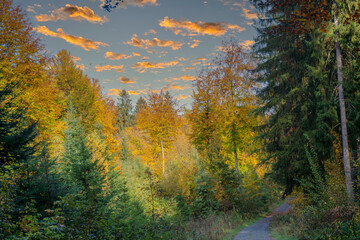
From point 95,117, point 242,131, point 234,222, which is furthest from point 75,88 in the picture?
point 234,222

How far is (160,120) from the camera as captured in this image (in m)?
23.8

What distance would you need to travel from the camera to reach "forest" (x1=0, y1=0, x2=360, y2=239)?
20.2 feet

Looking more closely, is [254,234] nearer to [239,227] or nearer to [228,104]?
[239,227]

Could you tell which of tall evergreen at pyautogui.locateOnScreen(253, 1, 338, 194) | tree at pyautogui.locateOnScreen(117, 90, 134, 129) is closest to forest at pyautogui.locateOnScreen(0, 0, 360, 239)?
tall evergreen at pyautogui.locateOnScreen(253, 1, 338, 194)

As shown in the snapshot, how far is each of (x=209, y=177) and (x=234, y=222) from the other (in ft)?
11.6

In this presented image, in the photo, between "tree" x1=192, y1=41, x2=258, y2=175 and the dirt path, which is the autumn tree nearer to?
"tree" x1=192, y1=41, x2=258, y2=175

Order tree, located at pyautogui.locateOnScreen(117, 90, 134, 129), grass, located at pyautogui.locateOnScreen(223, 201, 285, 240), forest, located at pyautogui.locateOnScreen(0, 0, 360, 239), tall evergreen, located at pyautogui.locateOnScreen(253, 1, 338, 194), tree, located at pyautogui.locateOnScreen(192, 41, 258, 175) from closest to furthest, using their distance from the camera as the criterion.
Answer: forest, located at pyautogui.locateOnScreen(0, 0, 360, 239), tall evergreen, located at pyautogui.locateOnScreen(253, 1, 338, 194), grass, located at pyautogui.locateOnScreen(223, 201, 285, 240), tree, located at pyautogui.locateOnScreen(192, 41, 258, 175), tree, located at pyautogui.locateOnScreen(117, 90, 134, 129)

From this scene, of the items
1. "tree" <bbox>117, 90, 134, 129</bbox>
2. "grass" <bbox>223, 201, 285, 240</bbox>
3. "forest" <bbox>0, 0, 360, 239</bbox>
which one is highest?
"tree" <bbox>117, 90, 134, 129</bbox>

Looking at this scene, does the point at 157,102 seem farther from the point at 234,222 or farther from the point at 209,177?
the point at 234,222

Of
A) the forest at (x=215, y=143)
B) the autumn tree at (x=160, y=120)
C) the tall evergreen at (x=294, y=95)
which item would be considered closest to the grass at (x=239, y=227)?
the forest at (x=215, y=143)

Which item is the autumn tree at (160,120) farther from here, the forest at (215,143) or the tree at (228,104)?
the tree at (228,104)

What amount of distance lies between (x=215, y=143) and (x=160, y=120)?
8144 millimetres

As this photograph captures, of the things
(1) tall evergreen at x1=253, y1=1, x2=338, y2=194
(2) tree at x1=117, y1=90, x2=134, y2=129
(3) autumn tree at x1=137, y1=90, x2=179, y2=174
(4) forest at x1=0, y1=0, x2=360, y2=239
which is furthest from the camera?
(2) tree at x1=117, y1=90, x2=134, y2=129

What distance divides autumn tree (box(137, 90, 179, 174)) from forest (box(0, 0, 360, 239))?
0.17 m
